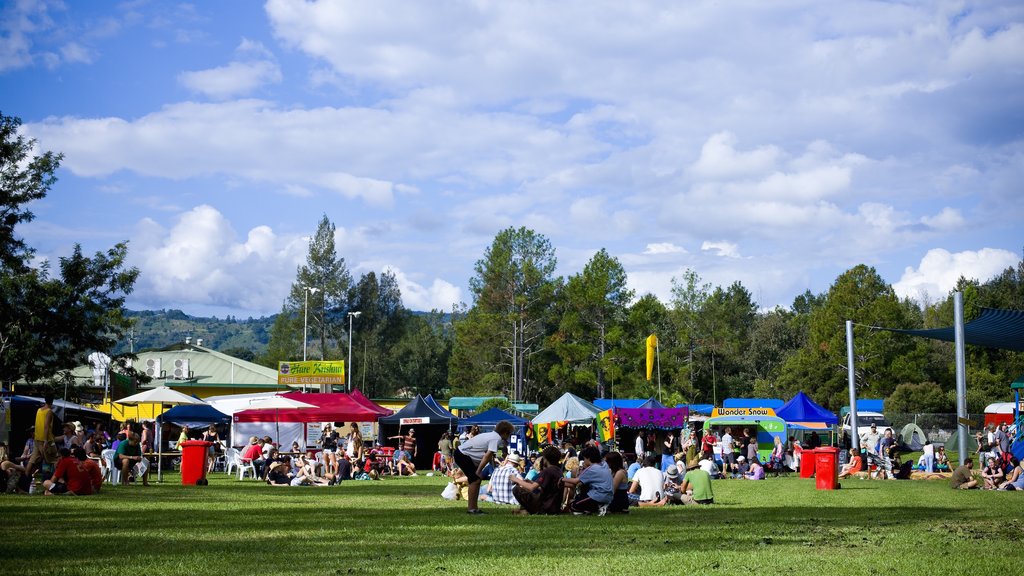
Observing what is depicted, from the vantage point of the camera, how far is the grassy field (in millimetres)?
8023

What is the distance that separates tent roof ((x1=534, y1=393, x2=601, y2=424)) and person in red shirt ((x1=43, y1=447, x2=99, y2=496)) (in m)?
18.7

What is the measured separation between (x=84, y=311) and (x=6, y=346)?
3.15 metres

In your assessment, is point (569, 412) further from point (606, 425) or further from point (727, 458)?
point (727, 458)

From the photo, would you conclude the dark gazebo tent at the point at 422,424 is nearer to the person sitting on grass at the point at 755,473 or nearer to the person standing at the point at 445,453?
the person standing at the point at 445,453

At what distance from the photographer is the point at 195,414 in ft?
97.8

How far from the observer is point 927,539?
33.2 feet

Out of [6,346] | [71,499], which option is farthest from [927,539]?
[6,346]

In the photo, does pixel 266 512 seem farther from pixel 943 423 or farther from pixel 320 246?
pixel 320 246

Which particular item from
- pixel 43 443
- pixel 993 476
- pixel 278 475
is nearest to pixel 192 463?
pixel 278 475

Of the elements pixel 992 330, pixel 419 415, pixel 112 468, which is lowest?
pixel 112 468

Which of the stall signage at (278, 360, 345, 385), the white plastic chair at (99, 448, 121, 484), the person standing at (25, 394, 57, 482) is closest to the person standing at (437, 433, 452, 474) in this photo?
the white plastic chair at (99, 448, 121, 484)

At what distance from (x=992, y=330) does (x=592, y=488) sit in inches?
599

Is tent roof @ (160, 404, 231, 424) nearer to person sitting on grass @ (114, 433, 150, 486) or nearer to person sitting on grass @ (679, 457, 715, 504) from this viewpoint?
person sitting on grass @ (114, 433, 150, 486)

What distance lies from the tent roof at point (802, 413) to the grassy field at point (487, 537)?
2402cm
